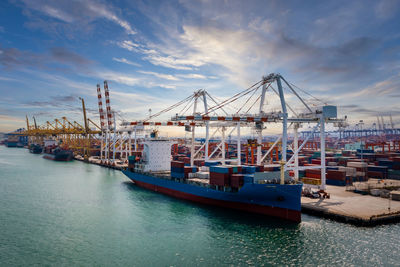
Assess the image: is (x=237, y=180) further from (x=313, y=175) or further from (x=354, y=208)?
(x=313, y=175)

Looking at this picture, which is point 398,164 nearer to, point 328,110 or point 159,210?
point 328,110

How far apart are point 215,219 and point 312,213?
952 centimetres

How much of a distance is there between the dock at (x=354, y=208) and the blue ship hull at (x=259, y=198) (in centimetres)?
329

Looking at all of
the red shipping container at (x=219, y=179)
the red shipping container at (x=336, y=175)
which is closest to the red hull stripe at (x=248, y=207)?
the red shipping container at (x=219, y=179)

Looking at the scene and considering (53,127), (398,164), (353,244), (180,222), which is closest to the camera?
(353,244)

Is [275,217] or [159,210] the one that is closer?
[275,217]

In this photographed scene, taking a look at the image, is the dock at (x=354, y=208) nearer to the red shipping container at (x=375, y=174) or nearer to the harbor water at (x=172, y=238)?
the harbor water at (x=172, y=238)

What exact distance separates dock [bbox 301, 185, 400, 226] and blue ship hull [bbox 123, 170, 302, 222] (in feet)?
10.8

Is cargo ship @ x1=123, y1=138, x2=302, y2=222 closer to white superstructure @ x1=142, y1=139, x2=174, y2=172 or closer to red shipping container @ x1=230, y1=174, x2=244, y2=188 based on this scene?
red shipping container @ x1=230, y1=174, x2=244, y2=188

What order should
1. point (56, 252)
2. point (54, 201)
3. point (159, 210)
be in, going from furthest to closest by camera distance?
point (54, 201)
point (159, 210)
point (56, 252)

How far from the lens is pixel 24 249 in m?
16.6

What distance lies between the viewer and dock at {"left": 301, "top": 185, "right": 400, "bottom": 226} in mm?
21406

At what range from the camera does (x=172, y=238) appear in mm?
18828

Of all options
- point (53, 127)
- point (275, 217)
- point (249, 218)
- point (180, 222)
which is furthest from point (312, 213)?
point (53, 127)
